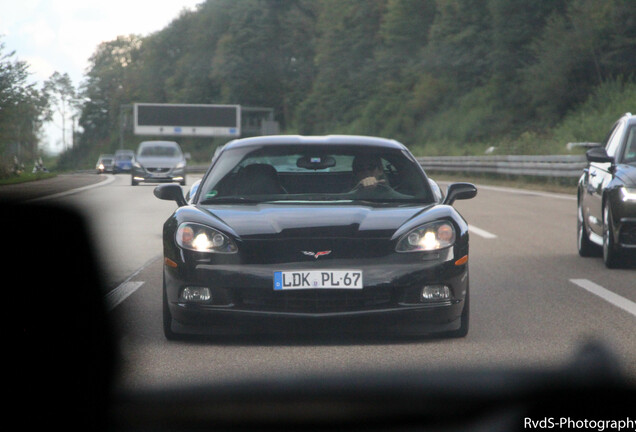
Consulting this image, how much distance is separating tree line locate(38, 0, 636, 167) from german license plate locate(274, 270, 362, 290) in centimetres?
3451

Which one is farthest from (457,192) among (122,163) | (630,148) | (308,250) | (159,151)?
(122,163)

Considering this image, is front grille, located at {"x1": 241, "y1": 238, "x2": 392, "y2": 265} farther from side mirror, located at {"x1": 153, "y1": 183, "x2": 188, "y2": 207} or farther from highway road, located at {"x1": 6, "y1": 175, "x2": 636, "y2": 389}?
side mirror, located at {"x1": 153, "y1": 183, "x2": 188, "y2": 207}

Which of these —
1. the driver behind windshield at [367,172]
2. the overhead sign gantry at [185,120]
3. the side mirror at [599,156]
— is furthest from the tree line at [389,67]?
the driver behind windshield at [367,172]

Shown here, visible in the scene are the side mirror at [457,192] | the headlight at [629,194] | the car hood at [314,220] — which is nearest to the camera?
the car hood at [314,220]

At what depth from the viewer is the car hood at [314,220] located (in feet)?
→ 20.8

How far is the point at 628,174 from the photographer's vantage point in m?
10.5

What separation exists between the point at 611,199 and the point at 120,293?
4818mm

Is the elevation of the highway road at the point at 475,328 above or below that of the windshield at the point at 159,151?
above

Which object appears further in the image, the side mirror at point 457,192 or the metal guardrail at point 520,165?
the metal guardrail at point 520,165

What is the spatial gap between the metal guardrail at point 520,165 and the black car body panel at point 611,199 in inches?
594

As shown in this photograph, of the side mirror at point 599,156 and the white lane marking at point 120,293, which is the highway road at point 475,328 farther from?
the side mirror at point 599,156

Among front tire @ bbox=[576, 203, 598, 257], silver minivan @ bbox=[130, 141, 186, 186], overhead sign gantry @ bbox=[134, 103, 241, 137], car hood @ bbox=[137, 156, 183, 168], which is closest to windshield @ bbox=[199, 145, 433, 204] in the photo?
front tire @ bbox=[576, 203, 598, 257]

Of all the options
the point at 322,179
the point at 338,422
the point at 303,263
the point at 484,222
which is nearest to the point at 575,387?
the point at 338,422

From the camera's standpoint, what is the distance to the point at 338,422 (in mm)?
3568
